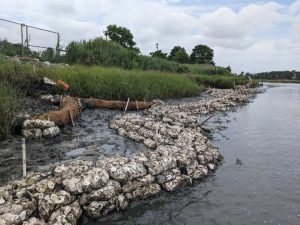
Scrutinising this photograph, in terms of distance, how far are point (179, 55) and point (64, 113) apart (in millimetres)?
66214

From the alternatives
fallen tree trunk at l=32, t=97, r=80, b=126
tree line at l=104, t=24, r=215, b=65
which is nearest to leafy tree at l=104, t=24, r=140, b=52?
tree line at l=104, t=24, r=215, b=65

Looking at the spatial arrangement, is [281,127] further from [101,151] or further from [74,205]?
[74,205]

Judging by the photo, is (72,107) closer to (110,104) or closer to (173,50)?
(110,104)

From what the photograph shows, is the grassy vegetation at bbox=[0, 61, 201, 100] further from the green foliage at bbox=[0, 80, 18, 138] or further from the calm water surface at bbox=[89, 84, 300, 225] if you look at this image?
the calm water surface at bbox=[89, 84, 300, 225]

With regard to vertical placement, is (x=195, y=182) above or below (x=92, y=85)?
below

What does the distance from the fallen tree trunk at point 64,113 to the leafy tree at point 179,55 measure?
62.4 meters

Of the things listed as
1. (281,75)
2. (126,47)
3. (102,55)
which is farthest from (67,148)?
(281,75)

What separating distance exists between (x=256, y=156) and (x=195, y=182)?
3410mm

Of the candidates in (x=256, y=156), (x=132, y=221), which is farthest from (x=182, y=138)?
(x=132, y=221)

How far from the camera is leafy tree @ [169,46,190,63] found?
7489cm

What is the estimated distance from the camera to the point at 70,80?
15.9 meters

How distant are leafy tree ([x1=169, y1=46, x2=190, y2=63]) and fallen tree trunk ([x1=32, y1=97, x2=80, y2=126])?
62425 mm

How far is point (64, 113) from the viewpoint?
36.8 ft

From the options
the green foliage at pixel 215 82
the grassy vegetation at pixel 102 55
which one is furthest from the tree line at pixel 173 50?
the grassy vegetation at pixel 102 55
